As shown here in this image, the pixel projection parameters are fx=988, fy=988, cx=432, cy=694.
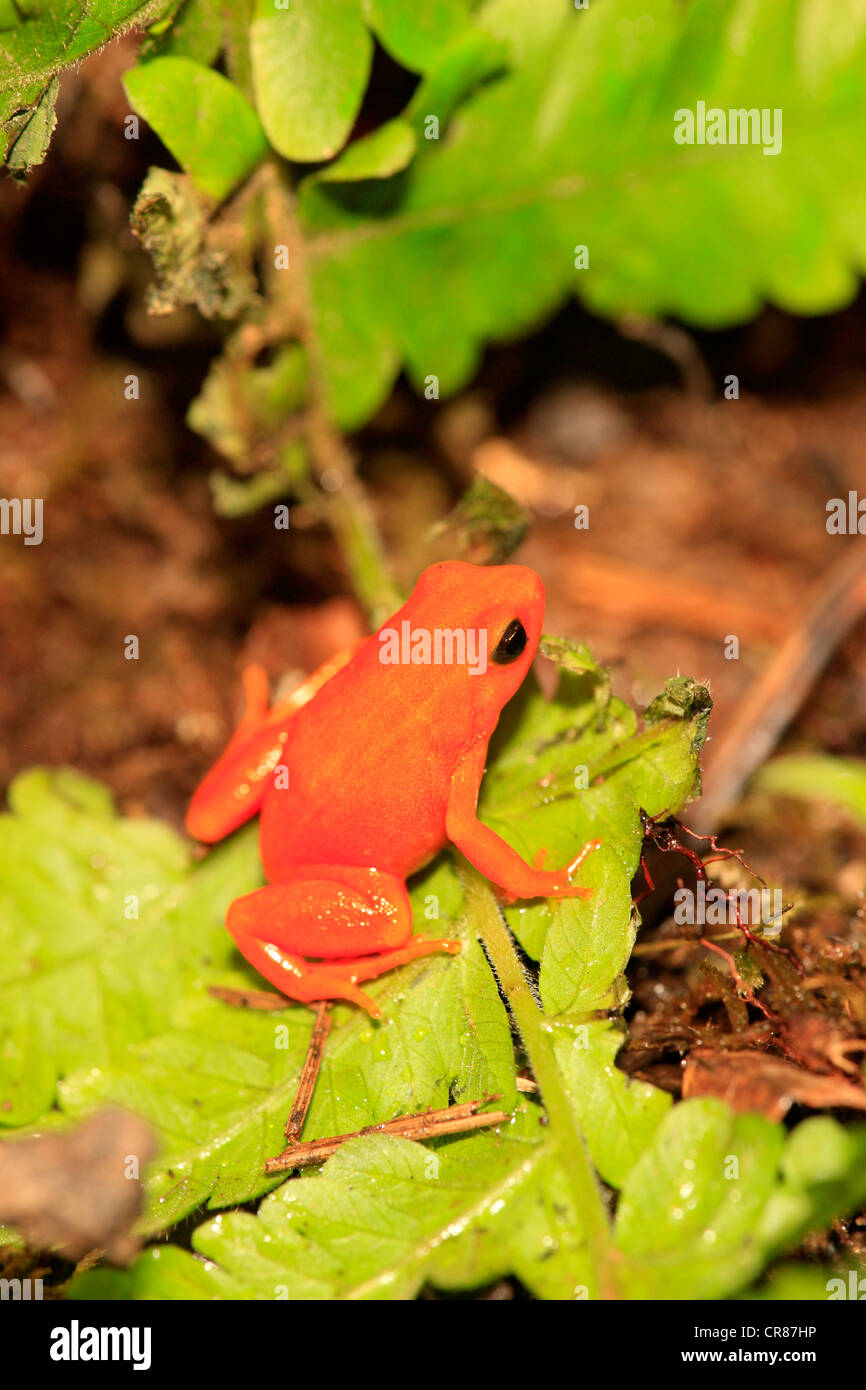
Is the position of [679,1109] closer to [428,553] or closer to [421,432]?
[428,553]

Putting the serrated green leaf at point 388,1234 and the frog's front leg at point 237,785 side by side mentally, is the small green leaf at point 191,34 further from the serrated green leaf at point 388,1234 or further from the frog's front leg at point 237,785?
the serrated green leaf at point 388,1234

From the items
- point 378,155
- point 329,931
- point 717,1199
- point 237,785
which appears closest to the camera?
point 717,1199

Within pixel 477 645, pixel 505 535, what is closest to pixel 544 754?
pixel 477 645

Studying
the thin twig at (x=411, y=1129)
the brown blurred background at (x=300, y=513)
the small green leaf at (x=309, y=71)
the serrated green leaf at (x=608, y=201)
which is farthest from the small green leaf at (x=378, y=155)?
the thin twig at (x=411, y=1129)

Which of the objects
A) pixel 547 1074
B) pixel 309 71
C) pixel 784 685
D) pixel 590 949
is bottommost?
pixel 547 1074

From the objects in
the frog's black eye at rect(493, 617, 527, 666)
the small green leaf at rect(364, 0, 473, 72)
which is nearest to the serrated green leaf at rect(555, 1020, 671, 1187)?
the frog's black eye at rect(493, 617, 527, 666)

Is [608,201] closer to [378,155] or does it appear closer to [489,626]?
[378,155]

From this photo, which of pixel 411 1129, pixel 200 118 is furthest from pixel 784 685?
pixel 200 118
